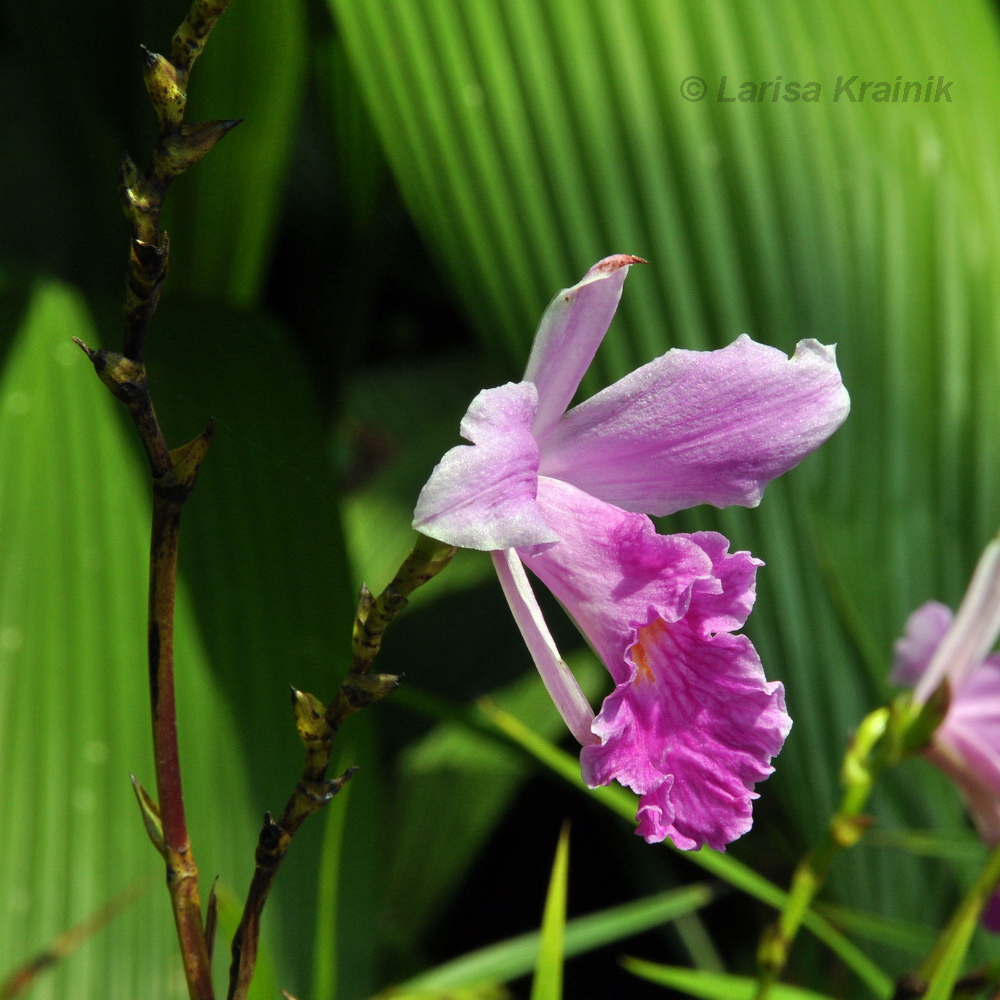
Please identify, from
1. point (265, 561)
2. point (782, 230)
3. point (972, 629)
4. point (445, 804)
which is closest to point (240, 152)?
point (265, 561)

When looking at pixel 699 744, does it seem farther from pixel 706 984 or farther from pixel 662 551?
pixel 706 984

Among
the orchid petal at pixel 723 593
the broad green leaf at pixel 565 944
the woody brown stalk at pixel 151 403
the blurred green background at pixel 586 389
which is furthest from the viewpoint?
the blurred green background at pixel 586 389

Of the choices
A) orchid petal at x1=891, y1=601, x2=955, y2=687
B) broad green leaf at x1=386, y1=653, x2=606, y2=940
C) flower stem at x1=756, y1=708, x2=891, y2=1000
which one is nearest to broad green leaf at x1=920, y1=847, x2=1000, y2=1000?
flower stem at x1=756, y1=708, x2=891, y2=1000

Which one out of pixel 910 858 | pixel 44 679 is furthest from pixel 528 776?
pixel 44 679

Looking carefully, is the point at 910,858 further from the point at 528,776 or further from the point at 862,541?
the point at 528,776

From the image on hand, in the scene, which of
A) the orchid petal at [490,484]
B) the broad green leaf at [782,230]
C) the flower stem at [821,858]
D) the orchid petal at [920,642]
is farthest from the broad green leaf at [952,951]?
the broad green leaf at [782,230]

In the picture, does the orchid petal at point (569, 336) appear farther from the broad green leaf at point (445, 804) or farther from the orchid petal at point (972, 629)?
the broad green leaf at point (445, 804)
